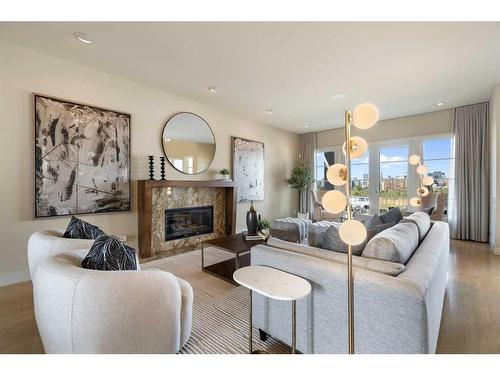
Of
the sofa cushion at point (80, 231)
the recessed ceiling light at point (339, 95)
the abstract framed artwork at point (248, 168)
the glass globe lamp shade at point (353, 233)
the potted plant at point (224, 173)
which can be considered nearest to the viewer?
the glass globe lamp shade at point (353, 233)

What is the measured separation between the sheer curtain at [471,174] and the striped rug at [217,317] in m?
4.56

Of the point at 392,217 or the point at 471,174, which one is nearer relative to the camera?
the point at 392,217

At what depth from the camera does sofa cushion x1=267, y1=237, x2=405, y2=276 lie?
3.87 ft

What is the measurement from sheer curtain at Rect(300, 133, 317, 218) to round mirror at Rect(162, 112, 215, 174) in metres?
3.13

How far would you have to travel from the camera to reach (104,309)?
111 centimetres

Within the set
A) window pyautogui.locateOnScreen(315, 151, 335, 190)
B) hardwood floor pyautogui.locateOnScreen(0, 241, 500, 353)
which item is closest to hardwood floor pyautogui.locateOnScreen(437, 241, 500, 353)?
hardwood floor pyautogui.locateOnScreen(0, 241, 500, 353)

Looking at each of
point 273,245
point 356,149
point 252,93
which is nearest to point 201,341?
point 273,245

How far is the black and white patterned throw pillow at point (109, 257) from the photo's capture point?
1.29m

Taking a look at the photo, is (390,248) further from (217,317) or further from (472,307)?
(472,307)

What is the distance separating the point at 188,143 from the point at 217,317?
9.85ft

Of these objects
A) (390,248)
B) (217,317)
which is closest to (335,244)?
(390,248)

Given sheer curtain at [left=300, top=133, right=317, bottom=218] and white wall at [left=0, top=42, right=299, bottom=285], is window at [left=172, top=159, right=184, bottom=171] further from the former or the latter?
sheer curtain at [left=300, top=133, right=317, bottom=218]

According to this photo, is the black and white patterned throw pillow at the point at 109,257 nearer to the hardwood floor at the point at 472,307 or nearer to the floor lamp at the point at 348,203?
the floor lamp at the point at 348,203

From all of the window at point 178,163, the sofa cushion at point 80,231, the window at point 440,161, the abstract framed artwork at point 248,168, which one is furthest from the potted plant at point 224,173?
the window at point 440,161
